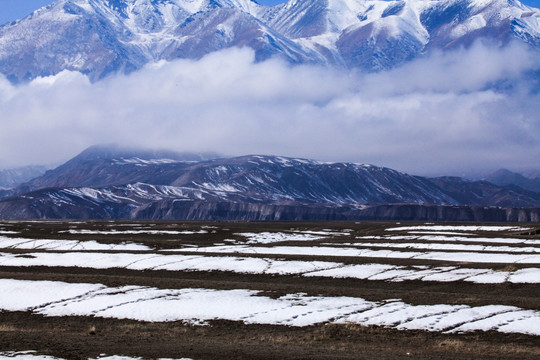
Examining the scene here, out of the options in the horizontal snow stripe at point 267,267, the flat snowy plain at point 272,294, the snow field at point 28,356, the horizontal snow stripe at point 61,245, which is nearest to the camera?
the snow field at point 28,356

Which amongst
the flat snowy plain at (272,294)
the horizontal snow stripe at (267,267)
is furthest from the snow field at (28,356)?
the horizontal snow stripe at (267,267)

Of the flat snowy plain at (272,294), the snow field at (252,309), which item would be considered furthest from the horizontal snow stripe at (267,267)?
the snow field at (252,309)

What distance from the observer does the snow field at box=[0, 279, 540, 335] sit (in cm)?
3691

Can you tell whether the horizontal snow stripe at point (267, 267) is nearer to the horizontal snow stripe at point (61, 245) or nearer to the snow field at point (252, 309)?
the snow field at point (252, 309)

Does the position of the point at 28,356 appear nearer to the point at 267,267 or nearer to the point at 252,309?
the point at 252,309

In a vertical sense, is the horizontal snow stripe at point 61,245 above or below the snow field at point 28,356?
above

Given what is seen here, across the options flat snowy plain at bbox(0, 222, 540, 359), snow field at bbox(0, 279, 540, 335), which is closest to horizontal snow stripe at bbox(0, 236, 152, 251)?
flat snowy plain at bbox(0, 222, 540, 359)

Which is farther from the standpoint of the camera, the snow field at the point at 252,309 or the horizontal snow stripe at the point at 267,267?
the horizontal snow stripe at the point at 267,267

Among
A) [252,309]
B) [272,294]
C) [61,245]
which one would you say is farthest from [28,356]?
[61,245]

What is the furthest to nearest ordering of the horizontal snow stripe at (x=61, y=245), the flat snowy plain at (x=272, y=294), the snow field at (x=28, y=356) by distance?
the horizontal snow stripe at (x=61, y=245), the flat snowy plain at (x=272, y=294), the snow field at (x=28, y=356)

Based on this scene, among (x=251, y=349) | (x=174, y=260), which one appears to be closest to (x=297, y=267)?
(x=174, y=260)

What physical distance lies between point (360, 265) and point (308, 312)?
22.2 meters

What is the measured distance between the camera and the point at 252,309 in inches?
1593

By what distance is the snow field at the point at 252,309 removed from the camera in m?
36.9
